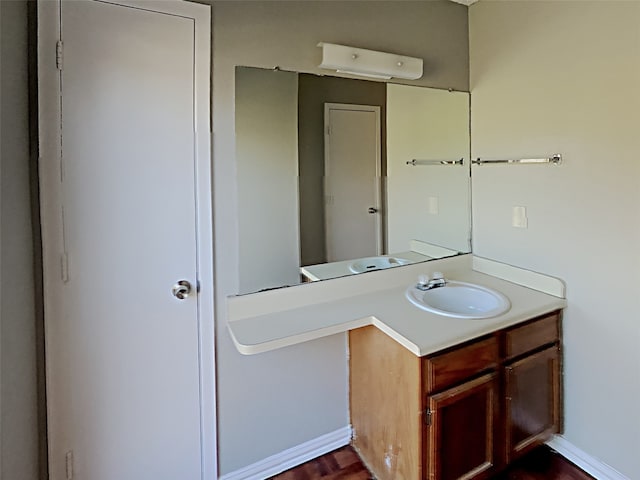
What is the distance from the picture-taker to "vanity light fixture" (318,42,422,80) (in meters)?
1.75

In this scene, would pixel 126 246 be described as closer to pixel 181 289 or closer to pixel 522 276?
pixel 181 289

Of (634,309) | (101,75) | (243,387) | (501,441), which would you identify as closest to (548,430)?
(501,441)

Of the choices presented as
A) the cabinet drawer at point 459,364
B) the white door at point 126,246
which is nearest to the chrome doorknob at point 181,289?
the white door at point 126,246

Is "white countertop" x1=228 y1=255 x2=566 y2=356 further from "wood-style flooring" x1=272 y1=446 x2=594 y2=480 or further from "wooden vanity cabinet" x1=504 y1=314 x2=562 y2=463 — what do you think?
"wood-style flooring" x1=272 y1=446 x2=594 y2=480

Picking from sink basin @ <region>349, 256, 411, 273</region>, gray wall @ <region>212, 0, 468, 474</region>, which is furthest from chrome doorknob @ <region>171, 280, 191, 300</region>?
sink basin @ <region>349, 256, 411, 273</region>

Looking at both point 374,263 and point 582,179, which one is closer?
point 582,179

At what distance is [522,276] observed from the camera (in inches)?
79.6

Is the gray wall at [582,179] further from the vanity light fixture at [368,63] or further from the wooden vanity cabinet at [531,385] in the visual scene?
the vanity light fixture at [368,63]

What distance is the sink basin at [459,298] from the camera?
1855mm

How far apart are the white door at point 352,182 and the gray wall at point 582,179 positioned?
690 mm

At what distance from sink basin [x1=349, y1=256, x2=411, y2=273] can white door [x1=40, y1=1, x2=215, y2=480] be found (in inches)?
29.9

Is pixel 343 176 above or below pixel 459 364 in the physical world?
above

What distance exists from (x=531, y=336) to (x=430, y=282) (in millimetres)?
507

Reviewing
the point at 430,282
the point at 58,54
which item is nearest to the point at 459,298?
the point at 430,282
